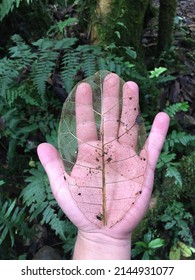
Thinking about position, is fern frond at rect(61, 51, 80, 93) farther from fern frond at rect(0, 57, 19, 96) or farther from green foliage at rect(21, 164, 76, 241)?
green foliage at rect(21, 164, 76, 241)

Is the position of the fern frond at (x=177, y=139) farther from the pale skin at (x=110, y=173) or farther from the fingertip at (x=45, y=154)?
the fingertip at (x=45, y=154)

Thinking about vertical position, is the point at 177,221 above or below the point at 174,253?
above

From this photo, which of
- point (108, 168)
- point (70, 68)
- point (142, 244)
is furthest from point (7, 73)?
point (142, 244)

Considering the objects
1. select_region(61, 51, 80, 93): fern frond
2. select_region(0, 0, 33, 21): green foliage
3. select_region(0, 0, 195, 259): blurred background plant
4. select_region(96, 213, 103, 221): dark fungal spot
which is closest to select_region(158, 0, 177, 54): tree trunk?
select_region(0, 0, 195, 259): blurred background plant

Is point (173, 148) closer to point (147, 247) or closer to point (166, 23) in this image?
point (147, 247)
